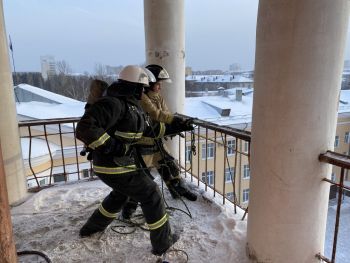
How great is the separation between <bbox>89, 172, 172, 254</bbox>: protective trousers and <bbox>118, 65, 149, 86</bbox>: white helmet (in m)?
0.81

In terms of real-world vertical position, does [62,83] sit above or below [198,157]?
above

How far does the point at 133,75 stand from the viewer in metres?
2.48

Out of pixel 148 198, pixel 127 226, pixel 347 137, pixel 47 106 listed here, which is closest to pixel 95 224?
pixel 127 226

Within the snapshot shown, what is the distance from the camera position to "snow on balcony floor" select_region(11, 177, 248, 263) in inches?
102

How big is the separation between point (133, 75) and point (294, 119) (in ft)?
4.48

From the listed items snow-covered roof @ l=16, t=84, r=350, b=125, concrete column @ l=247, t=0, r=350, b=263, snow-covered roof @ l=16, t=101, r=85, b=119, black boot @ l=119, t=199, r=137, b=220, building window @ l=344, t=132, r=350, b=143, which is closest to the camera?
concrete column @ l=247, t=0, r=350, b=263

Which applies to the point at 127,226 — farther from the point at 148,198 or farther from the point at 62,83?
the point at 62,83

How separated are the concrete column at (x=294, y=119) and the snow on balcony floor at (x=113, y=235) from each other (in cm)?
52

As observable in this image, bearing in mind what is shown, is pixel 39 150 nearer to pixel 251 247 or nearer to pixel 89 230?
pixel 89 230

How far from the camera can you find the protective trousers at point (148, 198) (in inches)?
95.3

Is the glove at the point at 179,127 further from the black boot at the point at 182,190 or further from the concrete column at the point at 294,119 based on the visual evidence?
the concrete column at the point at 294,119

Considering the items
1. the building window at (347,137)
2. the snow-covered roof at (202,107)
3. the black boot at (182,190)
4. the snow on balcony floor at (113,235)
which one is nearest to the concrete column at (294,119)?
the snow on balcony floor at (113,235)

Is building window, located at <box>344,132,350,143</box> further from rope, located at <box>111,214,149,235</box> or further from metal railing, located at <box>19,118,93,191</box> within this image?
rope, located at <box>111,214,149,235</box>

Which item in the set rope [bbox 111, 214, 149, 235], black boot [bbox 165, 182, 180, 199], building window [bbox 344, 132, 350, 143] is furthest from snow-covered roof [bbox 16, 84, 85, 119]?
building window [bbox 344, 132, 350, 143]
